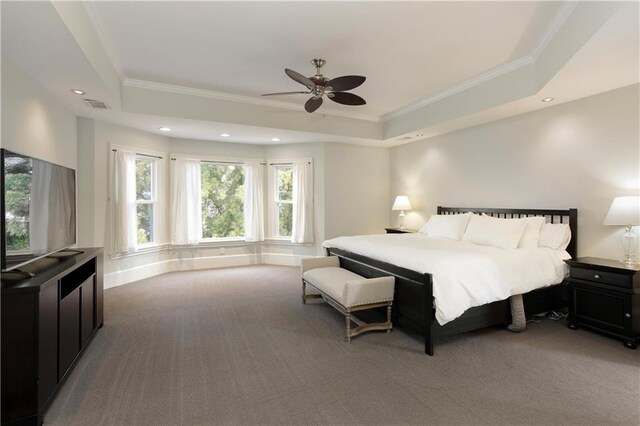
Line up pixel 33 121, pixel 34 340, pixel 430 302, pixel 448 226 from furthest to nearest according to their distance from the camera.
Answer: pixel 448 226
pixel 33 121
pixel 430 302
pixel 34 340

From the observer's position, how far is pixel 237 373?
2.32 m

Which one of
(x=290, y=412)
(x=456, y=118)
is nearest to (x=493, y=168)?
(x=456, y=118)

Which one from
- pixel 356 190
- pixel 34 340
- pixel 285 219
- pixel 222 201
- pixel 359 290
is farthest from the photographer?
pixel 285 219

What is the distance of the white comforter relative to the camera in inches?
101

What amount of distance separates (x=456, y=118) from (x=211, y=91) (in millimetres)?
3483

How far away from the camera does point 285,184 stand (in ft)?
21.0

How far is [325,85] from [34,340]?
9.70 feet

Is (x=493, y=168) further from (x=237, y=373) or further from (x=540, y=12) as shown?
(x=237, y=373)

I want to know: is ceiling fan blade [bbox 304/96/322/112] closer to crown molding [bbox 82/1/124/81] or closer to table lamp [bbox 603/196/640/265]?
crown molding [bbox 82/1/124/81]

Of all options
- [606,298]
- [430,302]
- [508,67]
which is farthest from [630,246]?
[508,67]

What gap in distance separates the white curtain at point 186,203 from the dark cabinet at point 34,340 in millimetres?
3369

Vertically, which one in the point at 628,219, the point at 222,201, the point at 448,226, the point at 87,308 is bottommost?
the point at 87,308

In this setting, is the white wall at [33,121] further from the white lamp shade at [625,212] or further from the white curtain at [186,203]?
the white lamp shade at [625,212]

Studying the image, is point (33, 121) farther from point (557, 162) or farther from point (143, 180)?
point (557, 162)
